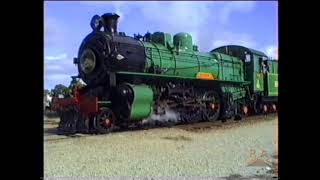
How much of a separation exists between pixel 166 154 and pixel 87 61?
580cm

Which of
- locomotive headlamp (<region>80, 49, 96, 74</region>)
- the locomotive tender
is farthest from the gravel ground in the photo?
locomotive headlamp (<region>80, 49, 96, 74</region>)

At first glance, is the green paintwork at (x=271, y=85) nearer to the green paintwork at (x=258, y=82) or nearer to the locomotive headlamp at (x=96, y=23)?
the green paintwork at (x=258, y=82)

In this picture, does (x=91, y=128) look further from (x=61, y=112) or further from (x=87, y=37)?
(x=87, y=37)

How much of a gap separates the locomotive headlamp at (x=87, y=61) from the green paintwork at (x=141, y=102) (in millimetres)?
1355

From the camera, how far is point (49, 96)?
12477 millimetres

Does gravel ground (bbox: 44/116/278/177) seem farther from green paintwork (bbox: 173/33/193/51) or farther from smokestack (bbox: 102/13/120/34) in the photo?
green paintwork (bbox: 173/33/193/51)

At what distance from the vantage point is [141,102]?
13.5 metres

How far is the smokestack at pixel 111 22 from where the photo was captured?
13.0m

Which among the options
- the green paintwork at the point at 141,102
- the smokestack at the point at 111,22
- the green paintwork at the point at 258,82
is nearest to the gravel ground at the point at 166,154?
the green paintwork at the point at 141,102

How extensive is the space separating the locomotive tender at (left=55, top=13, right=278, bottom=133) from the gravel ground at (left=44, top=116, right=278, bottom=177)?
44.7 inches

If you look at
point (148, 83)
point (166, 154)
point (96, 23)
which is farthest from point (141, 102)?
point (166, 154)
